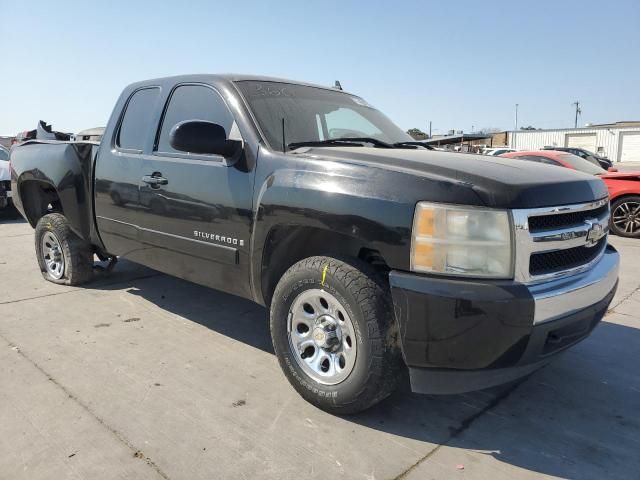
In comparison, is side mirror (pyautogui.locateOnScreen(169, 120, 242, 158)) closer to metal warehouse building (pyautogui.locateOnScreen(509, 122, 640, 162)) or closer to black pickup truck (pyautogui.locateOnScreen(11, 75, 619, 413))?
black pickup truck (pyautogui.locateOnScreen(11, 75, 619, 413))

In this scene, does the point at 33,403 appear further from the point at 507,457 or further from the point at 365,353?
the point at 507,457

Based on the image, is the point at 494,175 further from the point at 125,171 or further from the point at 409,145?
the point at 125,171

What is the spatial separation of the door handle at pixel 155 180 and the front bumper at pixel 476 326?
1.98 metres

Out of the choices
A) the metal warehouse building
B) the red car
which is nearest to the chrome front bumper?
the red car

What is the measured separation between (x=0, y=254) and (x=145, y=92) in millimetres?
4208

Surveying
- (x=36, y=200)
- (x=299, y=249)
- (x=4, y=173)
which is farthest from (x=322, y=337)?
(x=4, y=173)

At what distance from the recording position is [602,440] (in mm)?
2609

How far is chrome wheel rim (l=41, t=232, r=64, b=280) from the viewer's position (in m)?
5.16

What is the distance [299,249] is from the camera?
3.06 m

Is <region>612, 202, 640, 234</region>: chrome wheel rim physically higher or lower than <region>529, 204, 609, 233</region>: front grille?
lower

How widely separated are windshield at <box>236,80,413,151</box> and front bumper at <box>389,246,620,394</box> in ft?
4.37

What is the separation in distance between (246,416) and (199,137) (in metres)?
1.57

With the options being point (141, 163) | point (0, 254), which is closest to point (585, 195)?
point (141, 163)

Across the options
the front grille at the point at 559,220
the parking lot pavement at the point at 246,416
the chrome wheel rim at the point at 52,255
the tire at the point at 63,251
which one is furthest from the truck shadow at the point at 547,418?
the chrome wheel rim at the point at 52,255
